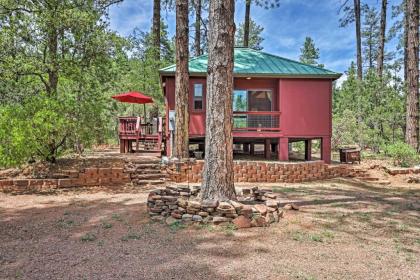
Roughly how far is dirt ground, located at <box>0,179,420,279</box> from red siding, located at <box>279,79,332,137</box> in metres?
5.02

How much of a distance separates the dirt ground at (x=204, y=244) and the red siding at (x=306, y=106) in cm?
502

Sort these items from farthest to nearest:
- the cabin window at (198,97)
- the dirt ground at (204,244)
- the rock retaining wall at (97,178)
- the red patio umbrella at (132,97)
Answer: the red patio umbrella at (132,97) < the cabin window at (198,97) < the rock retaining wall at (97,178) < the dirt ground at (204,244)

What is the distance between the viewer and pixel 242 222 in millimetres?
4613

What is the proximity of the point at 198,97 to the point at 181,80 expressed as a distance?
6.48 feet

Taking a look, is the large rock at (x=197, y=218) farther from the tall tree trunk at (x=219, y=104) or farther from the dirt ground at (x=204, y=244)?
the tall tree trunk at (x=219, y=104)

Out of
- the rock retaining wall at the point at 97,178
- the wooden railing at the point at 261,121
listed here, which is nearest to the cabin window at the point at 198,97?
the wooden railing at the point at 261,121

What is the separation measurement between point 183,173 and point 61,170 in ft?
11.8

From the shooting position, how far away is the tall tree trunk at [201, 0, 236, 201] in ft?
16.6

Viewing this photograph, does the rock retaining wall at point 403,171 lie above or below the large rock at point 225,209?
above

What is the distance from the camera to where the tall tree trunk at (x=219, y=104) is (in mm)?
5070

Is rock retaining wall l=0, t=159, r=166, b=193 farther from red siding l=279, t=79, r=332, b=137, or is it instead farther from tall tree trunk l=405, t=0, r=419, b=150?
tall tree trunk l=405, t=0, r=419, b=150

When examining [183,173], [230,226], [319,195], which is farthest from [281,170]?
[230,226]

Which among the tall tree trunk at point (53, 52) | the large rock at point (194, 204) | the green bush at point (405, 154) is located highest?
the tall tree trunk at point (53, 52)

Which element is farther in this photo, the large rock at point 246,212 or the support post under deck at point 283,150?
the support post under deck at point 283,150
